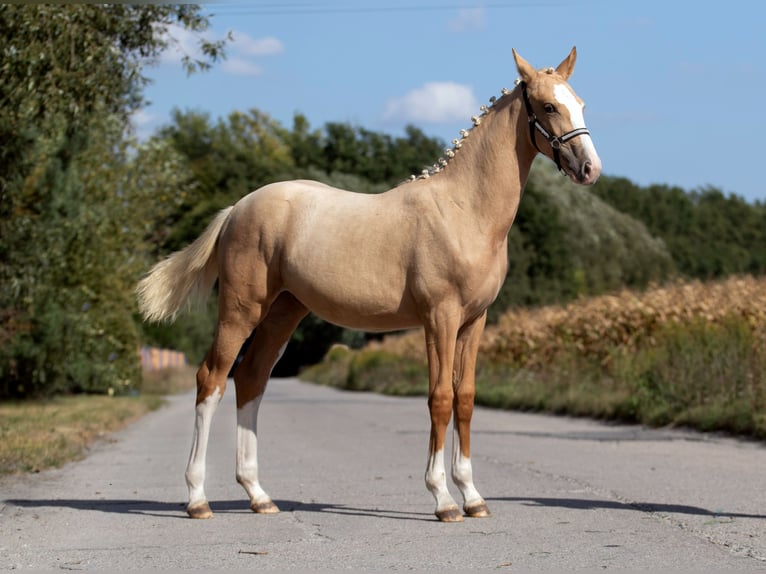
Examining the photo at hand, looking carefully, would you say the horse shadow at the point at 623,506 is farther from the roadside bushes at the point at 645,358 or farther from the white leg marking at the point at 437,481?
the roadside bushes at the point at 645,358

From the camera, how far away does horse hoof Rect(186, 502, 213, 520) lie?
7.69m

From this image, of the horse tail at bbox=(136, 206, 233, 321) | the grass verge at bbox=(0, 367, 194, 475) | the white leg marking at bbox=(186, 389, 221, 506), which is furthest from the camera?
the grass verge at bbox=(0, 367, 194, 475)

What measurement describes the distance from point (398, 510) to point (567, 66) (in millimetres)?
3193

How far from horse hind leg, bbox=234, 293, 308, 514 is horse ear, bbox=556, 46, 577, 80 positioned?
100 inches

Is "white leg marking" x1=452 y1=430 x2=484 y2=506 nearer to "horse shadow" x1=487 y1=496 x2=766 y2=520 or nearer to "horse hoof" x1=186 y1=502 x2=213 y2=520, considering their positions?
"horse shadow" x1=487 y1=496 x2=766 y2=520

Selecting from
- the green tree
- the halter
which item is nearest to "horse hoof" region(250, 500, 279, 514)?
the halter

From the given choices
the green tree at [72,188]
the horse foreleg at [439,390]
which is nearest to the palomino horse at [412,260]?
the horse foreleg at [439,390]

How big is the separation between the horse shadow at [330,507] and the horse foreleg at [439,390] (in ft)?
0.82

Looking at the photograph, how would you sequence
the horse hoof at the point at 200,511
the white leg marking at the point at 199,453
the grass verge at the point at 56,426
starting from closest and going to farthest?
the horse hoof at the point at 200,511, the white leg marking at the point at 199,453, the grass verge at the point at 56,426

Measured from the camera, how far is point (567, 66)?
764 centimetres

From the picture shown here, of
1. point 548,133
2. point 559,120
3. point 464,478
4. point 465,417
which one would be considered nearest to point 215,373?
point 465,417

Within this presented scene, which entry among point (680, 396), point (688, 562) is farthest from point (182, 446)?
point (688, 562)

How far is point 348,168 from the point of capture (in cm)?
7144

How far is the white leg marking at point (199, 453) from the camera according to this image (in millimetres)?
7836
